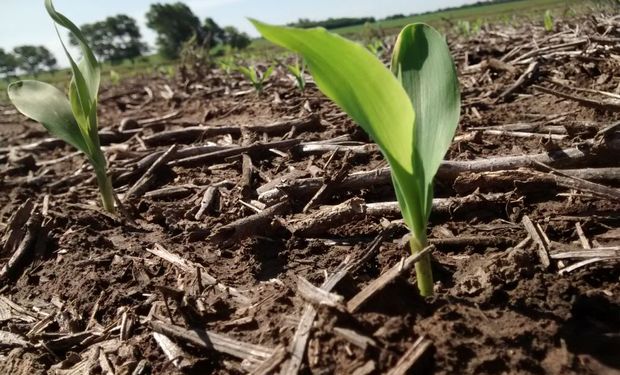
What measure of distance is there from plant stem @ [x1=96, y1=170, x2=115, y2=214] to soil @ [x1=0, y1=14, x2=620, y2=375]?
0.22 feet

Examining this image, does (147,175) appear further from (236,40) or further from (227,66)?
(236,40)

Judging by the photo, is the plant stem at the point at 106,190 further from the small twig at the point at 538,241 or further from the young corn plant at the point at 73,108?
the small twig at the point at 538,241

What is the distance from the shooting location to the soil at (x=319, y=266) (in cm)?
99

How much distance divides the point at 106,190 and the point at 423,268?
1.71 metres

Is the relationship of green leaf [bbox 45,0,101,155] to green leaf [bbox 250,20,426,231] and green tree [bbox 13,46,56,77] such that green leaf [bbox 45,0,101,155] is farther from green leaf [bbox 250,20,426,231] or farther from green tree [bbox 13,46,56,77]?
green tree [bbox 13,46,56,77]

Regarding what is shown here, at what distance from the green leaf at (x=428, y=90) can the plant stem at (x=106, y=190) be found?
5.48 feet

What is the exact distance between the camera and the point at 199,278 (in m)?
1.46

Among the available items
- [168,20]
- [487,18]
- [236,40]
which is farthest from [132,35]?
[487,18]

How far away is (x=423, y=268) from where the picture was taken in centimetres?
114

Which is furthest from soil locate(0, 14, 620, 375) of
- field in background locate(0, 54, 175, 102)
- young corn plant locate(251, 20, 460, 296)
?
field in background locate(0, 54, 175, 102)

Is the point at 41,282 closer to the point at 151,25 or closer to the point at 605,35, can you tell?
the point at 605,35

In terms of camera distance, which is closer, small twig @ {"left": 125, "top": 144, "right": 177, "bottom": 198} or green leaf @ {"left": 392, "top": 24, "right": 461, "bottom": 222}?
green leaf @ {"left": 392, "top": 24, "right": 461, "bottom": 222}

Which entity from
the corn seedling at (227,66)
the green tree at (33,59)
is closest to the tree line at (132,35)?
the green tree at (33,59)

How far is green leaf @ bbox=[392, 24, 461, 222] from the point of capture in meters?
1.04
